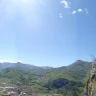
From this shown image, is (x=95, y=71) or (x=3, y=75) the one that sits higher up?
(x=3, y=75)

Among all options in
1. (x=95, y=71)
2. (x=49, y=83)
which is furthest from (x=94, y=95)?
(x=49, y=83)

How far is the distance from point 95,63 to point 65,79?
393 ft

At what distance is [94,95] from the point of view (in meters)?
6.48

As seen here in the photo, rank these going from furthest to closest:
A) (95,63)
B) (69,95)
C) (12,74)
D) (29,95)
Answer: (12,74), (29,95), (69,95), (95,63)

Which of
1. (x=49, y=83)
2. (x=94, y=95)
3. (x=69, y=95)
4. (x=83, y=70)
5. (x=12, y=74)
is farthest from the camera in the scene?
(x=83, y=70)

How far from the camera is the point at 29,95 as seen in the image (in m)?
86.7

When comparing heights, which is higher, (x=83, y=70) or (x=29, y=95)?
(x=83, y=70)

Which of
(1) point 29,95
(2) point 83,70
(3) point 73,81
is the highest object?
(2) point 83,70

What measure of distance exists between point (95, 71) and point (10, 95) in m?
77.9

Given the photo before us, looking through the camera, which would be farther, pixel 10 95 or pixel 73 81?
pixel 73 81

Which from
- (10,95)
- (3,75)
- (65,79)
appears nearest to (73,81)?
(65,79)

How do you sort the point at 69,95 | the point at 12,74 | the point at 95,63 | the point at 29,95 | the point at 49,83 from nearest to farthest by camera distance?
1. the point at 95,63
2. the point at 69,95
3. the point at 29,95
4. the point at 49,83
5. the point at 12,74

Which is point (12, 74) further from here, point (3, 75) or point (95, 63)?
point (95, 63)

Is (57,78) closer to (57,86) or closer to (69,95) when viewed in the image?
(57,86)
